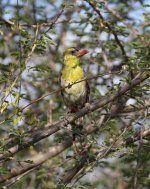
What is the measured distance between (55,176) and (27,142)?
6.94ft

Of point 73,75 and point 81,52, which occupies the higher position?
point 81,52

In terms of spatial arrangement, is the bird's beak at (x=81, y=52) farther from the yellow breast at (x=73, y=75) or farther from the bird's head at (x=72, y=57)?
the yellow breast at (x=73, y=75)

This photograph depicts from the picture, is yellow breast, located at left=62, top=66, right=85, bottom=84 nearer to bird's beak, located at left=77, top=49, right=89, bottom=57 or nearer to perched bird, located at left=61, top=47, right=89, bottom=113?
perched bird, located at left=61, top=47, right=89, bottom=113

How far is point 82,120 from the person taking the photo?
5.22m

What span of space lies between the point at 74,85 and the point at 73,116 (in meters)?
1.53

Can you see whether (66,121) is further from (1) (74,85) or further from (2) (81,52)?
(2) (81,52)

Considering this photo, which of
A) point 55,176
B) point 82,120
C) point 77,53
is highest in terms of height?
point 77,53

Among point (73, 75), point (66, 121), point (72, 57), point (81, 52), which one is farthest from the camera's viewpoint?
point (72, 57)

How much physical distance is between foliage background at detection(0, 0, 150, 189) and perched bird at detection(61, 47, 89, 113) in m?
0.13

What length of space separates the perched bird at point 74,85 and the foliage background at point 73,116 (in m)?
0.13

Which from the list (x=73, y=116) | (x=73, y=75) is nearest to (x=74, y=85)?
(x=73, y=75)

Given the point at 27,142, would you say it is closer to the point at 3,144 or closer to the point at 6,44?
the point at 3,144

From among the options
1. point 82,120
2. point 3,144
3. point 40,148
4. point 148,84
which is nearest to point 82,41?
point 40,148

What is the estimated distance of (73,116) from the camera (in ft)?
14.2
